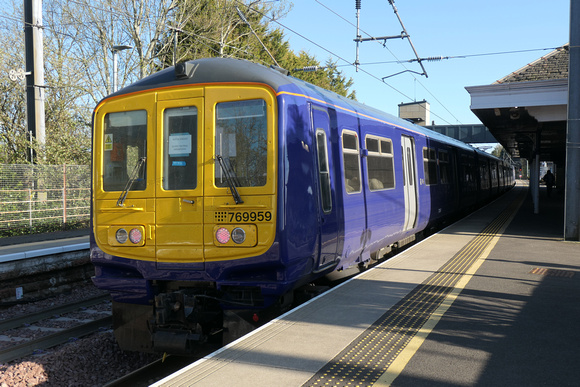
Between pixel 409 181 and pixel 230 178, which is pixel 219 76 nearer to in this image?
pixel 230 178

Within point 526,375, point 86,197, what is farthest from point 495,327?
point 86,197

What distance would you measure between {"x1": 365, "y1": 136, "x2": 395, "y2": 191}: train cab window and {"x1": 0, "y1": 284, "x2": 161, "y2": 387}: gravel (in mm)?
3890

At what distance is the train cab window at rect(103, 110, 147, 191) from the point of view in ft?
18.8

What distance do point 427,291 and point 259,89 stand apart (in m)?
3.34

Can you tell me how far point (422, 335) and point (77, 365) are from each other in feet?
13.0

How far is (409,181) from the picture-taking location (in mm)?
10219

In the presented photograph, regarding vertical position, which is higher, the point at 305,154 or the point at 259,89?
the point at 259,89

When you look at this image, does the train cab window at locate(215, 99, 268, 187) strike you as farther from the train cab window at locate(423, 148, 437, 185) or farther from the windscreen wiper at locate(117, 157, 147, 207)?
the train cab window at locate(423, 148, 437, 185)

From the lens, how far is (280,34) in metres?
36.2

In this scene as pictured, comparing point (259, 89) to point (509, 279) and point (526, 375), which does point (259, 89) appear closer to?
point (526, 375)

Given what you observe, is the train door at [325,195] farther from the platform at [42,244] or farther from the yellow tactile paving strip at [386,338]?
Result: the platform at [42,244]

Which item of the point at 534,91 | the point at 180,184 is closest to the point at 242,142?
the point at 180,184

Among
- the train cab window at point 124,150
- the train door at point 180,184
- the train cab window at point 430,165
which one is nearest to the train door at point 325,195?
the train door at point 180,184

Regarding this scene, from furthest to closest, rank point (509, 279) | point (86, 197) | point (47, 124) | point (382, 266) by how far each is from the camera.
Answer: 1. point (47, 124)
2. point (86, 197)
3. point (382, 266)
4. point (509, 279)
